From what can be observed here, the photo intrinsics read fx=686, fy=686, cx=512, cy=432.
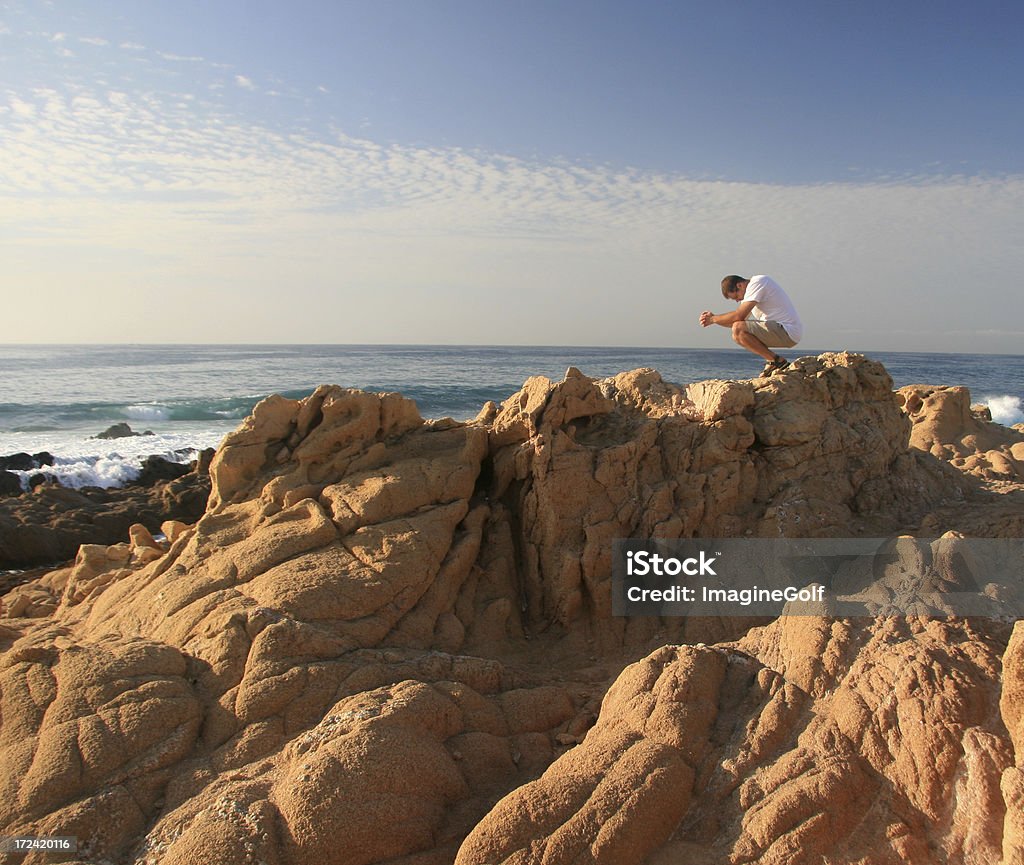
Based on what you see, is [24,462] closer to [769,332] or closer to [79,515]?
[79,515]

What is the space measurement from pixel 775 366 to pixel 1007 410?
95.9 ft

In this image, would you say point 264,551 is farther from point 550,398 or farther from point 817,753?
point 817,753

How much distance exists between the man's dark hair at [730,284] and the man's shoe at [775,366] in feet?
2.64

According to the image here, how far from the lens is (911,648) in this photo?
316 cm

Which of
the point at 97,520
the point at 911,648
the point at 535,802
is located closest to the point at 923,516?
the point at 911,648

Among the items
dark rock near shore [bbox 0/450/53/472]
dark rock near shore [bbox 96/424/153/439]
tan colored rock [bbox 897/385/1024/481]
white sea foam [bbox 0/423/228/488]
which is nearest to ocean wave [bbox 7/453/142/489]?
white sea foam [bbox 0/423/228/488]

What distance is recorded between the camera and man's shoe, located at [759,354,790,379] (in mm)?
6523

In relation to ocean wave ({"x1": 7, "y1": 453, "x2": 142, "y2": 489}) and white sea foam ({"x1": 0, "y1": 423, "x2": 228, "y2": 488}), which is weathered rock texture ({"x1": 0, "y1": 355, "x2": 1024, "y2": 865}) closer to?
ocean wave ({"x1": 7, "y1": 453, "x2": 142, "y2": 489})

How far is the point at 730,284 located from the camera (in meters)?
6.81

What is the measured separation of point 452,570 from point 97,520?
725 cm

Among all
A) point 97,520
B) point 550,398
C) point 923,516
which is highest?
point 550,398

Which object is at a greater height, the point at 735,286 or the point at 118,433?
the point at 735,286

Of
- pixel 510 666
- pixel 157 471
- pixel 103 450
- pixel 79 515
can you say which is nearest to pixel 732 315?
pixel 510 666

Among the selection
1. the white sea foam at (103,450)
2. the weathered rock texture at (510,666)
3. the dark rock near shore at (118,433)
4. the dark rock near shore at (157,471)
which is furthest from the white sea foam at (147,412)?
the weathered rock texture at (510,666)
